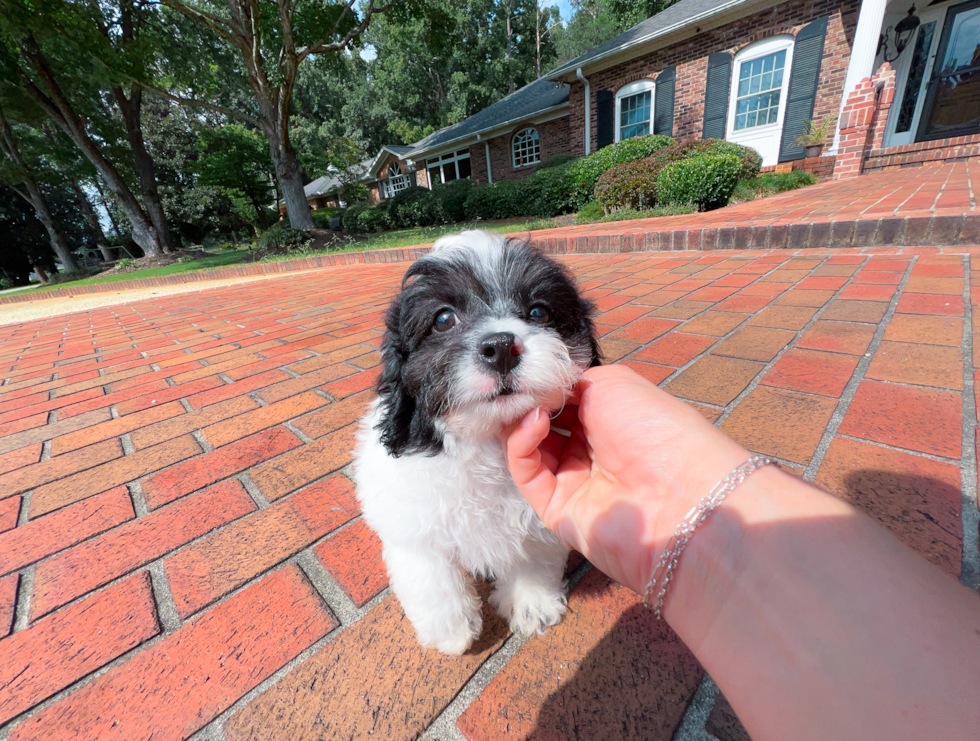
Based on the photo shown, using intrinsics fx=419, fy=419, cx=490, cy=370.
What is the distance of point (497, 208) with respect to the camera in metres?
17.3

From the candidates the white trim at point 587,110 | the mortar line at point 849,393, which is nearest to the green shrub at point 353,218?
the white trim at point 587,110

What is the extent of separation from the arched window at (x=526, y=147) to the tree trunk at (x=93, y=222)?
38.7m

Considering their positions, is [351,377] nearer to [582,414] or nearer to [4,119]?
[582,414]

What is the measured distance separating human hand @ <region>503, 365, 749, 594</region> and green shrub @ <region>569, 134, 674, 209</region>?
12871 millimetres

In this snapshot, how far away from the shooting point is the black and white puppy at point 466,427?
125 centimetres

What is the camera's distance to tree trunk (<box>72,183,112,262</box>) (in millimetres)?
37244

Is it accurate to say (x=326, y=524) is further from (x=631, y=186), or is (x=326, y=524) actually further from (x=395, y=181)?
(x=395, y=181)

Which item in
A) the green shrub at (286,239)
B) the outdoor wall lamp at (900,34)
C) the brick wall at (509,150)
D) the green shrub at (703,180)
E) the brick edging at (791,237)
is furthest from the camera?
the brick wall at (509,150)

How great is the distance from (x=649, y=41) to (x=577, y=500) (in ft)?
58.8

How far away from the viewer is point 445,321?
4.88ft

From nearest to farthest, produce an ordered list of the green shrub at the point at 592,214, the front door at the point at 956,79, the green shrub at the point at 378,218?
1. the green shrub at the point at 592,214
2. the front door at the point at 956,79
3. the green shrub at the point at 378,218

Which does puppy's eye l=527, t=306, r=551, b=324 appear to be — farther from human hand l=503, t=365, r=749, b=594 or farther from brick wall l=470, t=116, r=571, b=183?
brick wall l=470, t=116, r=571, b=183

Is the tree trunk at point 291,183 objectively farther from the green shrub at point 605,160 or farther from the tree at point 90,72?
the green shrub at point 605,160

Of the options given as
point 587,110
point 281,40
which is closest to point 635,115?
point 587,110
